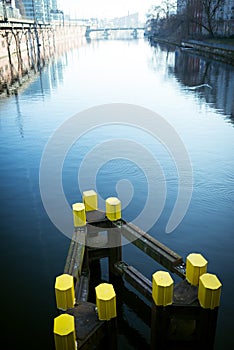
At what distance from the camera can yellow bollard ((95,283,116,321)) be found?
456cm

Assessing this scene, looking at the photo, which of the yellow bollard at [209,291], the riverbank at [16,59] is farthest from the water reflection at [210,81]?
the yellow bollard at [209,291]

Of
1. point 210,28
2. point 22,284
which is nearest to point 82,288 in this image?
point 22,284

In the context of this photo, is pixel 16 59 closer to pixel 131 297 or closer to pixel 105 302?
pixel 131 297

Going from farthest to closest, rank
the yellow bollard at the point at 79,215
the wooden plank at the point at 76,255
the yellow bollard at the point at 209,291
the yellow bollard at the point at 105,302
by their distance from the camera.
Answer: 1. the yellow bollard at the point at 79,215
2. the wooden plank at the point at 76,255
3. the yellow bollard at the point at 209,291
4. the yellow bollard at the point at 105,302

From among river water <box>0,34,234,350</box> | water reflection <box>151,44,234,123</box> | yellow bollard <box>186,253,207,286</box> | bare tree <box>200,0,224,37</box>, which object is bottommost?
river water <box>0,34,234,350</box>

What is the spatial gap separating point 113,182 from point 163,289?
806 centimetres

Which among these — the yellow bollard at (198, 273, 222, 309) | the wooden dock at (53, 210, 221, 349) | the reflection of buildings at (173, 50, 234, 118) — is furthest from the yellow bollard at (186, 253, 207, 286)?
the reflection of buildings at (173, 50, 234, 118)

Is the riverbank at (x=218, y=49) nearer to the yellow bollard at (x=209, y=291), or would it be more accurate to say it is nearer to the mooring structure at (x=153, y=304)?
the mooring structure at (x=153, y=304)

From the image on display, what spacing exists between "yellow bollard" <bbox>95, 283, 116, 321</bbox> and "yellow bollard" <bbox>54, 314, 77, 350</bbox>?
0.53 meters

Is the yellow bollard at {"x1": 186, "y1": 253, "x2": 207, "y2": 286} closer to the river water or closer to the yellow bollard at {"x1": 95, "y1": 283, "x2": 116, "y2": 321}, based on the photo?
the yellow bollard at {"x1": 95, "y1": 283, "x2": 116, "y2": 321}

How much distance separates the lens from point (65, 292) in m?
4.73

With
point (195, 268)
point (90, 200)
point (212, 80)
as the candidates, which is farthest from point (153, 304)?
point (212, 80)

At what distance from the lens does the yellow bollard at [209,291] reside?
4.69 m

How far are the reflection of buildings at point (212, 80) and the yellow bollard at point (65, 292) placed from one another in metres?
19.1
